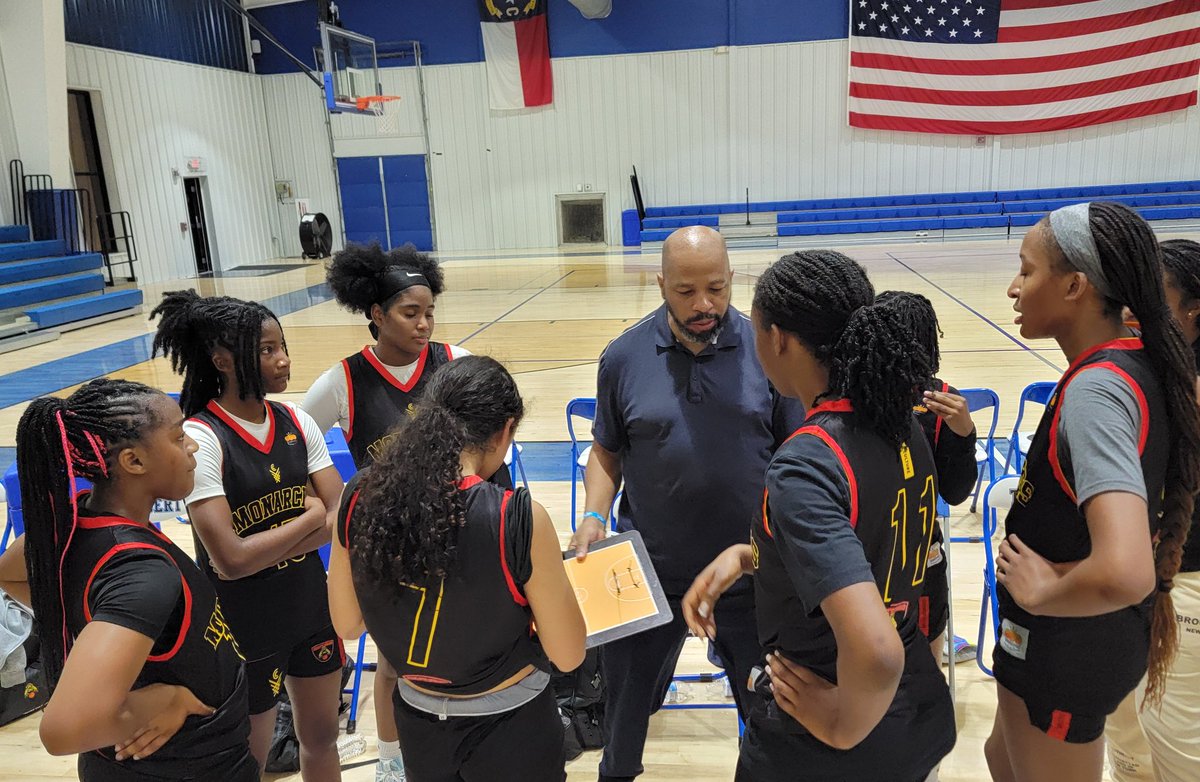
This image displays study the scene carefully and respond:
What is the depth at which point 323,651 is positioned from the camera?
220 centimetres

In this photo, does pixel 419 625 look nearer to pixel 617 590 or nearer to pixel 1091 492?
pixel 617 590

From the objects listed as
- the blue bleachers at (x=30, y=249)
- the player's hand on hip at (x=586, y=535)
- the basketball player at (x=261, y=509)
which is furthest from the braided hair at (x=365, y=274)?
the blue bleachers at (x=30, y=249)

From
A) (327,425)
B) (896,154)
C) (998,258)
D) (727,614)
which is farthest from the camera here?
(896,154)

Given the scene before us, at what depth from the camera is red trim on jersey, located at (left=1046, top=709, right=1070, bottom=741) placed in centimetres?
151

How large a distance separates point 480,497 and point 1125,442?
1067 mm

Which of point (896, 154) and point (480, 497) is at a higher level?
point (896, 154)

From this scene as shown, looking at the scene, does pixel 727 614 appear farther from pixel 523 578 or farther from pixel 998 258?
pixel 998 258

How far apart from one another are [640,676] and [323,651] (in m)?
0.86

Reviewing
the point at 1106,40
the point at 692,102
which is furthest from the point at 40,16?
the point at 1106,40

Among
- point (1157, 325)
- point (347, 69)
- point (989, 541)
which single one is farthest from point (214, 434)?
point (347, 69)

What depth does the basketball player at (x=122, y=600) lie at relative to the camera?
1.29 metres

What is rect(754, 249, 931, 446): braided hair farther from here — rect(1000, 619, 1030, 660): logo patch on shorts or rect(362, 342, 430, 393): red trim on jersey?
rect(362, 342, 430, 393): red trim on jersey

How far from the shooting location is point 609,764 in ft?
7.19

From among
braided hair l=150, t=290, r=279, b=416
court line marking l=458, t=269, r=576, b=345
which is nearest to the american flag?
court line marking l=458, t=269, r=576, b=345
